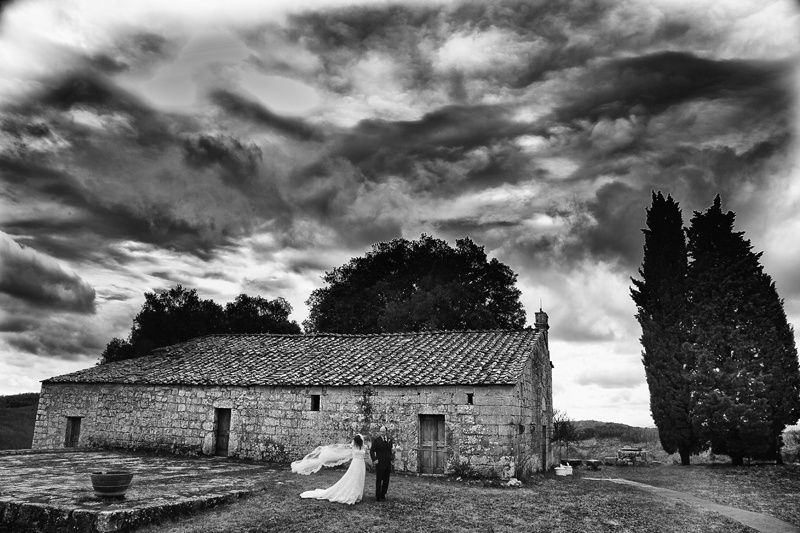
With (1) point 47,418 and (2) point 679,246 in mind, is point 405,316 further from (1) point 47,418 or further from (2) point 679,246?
(1) point 47,418

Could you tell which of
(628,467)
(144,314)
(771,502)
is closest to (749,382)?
(628,467)

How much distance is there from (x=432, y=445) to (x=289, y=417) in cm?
565

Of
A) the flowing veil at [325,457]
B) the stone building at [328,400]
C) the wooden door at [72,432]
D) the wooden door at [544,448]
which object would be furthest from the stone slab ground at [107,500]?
the wooden door at [544,448]

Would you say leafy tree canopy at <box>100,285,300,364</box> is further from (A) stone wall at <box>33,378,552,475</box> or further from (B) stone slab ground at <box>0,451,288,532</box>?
(B) stone slab ground at <box>0,451,288,532</box>

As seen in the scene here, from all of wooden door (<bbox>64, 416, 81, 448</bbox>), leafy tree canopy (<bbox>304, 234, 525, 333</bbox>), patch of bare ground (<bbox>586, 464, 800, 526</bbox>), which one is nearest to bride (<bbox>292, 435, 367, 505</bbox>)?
patch of bare ground (<bbox>586, 464, 800, 526</bbox>)

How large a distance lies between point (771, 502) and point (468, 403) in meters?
8.99

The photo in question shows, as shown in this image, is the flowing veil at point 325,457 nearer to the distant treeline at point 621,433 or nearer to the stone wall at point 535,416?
the stone wall at point 535,416

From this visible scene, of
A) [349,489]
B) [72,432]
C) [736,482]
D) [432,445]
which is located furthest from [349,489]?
[72,432]

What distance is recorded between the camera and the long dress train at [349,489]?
40.4ft

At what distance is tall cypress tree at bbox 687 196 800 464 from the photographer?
24859 millimetres

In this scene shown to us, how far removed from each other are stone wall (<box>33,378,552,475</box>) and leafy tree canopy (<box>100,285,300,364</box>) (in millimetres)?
16029

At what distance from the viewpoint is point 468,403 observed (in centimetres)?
1791

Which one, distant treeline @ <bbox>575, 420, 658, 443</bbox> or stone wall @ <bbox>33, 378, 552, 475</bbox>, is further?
distant treeline @ <bbox>575, 420, 658, 443</bbox>

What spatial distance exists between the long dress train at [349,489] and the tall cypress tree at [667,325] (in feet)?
67.2
